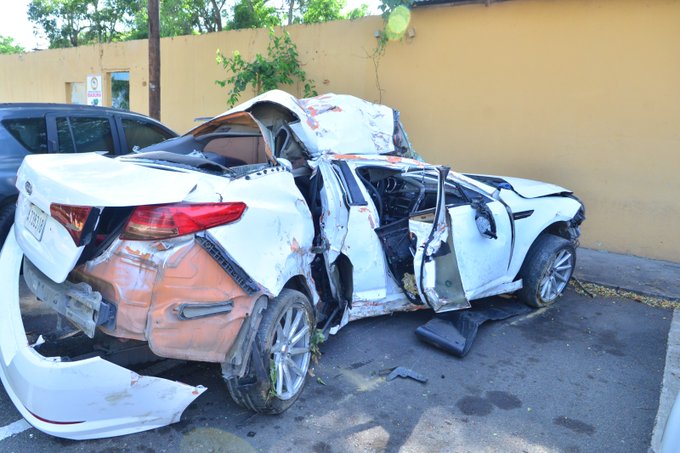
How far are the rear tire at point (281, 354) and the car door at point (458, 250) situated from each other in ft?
3.82

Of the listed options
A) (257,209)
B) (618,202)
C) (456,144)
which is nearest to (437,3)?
(456,144)

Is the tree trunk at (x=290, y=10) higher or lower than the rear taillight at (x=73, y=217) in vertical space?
higher

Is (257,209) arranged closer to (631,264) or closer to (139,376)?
(139,376)

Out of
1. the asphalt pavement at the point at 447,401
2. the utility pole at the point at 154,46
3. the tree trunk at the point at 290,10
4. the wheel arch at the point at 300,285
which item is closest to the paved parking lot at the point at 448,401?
the asphalt pavement at the point at 447,401

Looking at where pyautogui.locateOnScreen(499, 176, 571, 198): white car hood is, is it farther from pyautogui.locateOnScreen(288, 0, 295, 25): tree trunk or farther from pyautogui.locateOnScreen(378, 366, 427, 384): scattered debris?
pyautogui.locateOnScreen(288, 0, 295, 25): tree trunk

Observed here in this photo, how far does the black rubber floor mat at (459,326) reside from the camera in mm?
4158

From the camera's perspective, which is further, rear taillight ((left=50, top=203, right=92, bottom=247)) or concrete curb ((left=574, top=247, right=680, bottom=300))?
concrete curb ((left=574, top=247, right=680, bottom=300))

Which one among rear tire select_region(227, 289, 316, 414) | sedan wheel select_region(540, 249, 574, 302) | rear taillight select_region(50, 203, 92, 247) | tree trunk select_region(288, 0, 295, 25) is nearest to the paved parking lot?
rear tire select_region(227, 289, 316, 414)

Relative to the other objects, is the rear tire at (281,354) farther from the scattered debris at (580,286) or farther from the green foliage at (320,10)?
the green foliage at (320,10)

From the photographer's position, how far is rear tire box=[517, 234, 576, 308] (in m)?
4.97

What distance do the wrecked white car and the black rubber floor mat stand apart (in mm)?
215

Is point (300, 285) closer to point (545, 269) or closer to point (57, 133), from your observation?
point (545, 269)

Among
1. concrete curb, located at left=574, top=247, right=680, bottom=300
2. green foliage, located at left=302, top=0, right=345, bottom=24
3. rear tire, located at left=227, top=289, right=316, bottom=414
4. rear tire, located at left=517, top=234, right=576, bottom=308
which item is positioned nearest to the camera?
rear tire, located at left=227, top=289, right=316, bottom=414

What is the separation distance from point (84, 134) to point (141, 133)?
2.18ft
